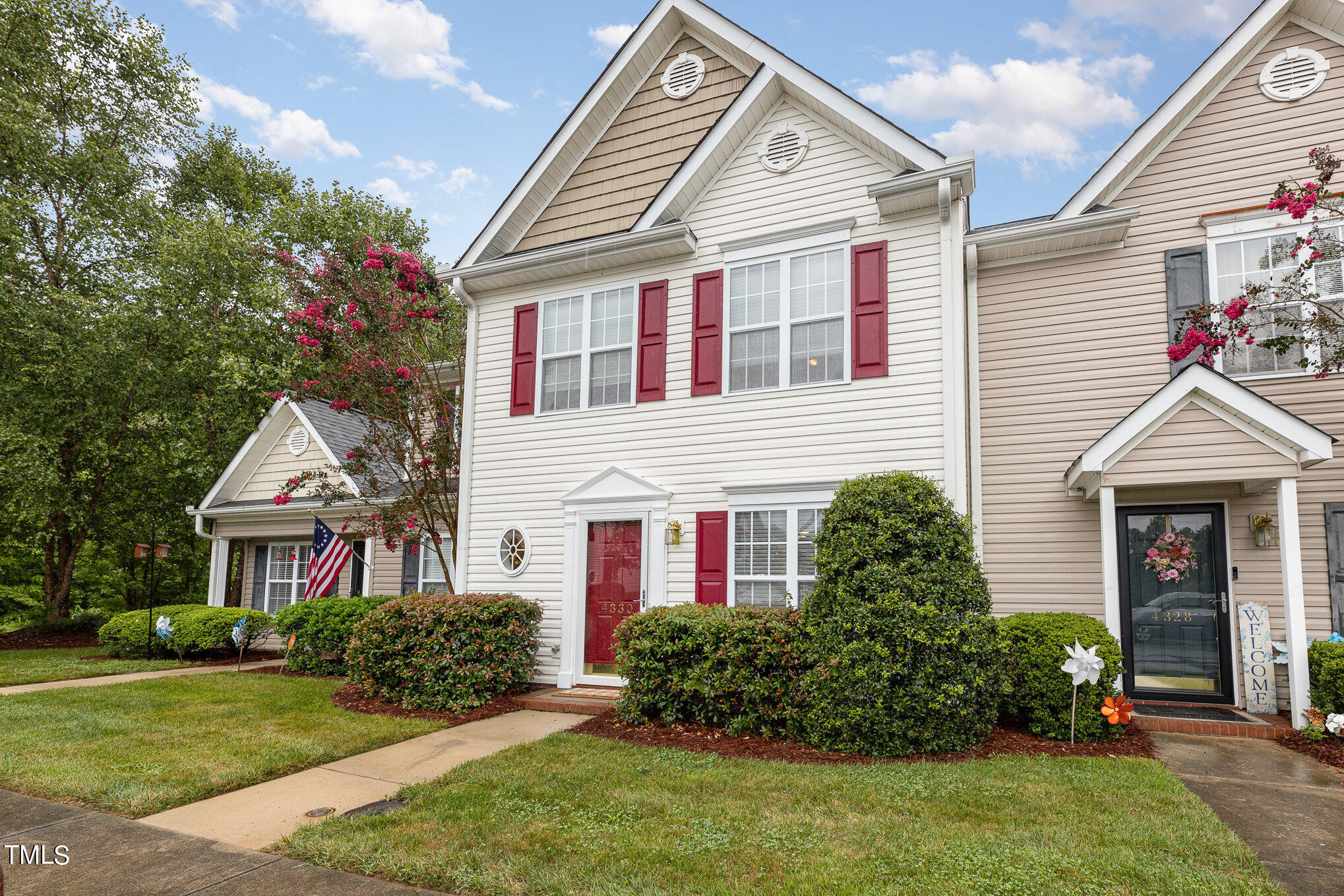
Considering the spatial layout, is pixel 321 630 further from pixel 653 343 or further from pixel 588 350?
pixel 653 343

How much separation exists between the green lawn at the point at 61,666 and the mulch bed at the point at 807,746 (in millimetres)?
8548

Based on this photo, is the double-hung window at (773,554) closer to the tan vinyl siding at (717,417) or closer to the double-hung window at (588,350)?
the tan vinyl siding at (717,417)

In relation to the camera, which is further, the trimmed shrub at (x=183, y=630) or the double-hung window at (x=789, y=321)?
the trimmed shrub at (x=183, y=630)

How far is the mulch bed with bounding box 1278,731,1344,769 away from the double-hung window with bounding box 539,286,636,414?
23.7 feet

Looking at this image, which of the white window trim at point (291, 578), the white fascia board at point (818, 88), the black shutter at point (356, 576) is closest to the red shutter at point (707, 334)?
the white fascia board at point (818, 88)

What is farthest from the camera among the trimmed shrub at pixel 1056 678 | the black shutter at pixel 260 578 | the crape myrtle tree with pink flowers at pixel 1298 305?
the black shutter at pixel 260 578

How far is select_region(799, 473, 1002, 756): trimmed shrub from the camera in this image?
237 inches

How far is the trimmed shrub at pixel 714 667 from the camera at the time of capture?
6832mm

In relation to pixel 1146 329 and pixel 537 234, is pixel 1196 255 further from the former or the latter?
pixel 537 234

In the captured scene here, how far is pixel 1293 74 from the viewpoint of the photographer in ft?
26.5

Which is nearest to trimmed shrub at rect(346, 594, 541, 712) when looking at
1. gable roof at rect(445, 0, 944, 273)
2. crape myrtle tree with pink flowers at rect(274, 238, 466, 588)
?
crape myrtle tree with pink flowers at rect(274, 238, 466, 588)

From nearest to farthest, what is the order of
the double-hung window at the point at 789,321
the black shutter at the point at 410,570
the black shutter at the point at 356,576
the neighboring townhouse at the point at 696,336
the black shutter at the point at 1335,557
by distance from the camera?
1. the black shutter at the point at 1335,557
2. the neighboring townhouse at the point at 696,336
3. the double-hung window at the point at 789,321
4. the black shutter at the point at 410,570
5. the black shutter at the point at 356,576

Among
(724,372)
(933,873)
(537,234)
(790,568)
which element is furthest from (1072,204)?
(933,873)

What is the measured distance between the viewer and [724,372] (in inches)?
349
